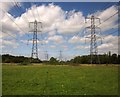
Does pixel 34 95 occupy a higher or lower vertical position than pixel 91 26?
lower

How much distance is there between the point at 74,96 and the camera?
1439 cm

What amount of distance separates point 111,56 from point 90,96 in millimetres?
114031

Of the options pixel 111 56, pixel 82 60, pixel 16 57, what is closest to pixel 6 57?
pixel 16 57

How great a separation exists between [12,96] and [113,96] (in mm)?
5052

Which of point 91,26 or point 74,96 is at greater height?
point 91,26

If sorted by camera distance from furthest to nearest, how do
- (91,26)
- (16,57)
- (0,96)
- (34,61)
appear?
(16,57) < (34,61) < (91,26) < (0,96)

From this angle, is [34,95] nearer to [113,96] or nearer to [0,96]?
[0,96]

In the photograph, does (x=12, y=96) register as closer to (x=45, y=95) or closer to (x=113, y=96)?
(x=45, y=95)

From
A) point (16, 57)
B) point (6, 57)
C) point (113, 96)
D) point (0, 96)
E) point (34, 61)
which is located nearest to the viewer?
point (0, 96)

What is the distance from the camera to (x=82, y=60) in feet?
431

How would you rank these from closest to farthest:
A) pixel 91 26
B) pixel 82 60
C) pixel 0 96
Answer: pixel 0 96 < pixel 91 26 < pixel 82 60

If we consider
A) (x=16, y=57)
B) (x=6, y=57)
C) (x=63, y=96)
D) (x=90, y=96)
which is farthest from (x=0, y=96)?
(x=16, y=57)

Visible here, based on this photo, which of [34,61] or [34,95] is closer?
[34,95]

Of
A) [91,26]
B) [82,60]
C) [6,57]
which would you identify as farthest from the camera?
[82,60]
